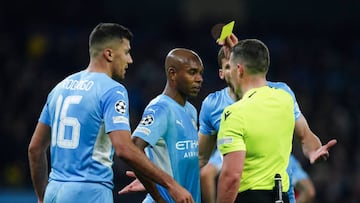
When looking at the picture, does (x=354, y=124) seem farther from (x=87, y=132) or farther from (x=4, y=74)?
(x=87, y=132)

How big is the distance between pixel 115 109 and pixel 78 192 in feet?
2.07

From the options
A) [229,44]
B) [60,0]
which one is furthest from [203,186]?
[60,0]

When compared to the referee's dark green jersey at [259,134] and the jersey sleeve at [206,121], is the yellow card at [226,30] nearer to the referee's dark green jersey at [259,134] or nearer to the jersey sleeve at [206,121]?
the jersey sleeve at [206,121]

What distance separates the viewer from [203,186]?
8.66 m

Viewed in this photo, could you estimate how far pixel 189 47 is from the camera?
17.2 metres

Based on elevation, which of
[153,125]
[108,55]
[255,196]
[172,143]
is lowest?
[255,196]

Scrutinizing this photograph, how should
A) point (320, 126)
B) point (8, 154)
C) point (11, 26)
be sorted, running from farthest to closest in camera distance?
1. point (11, 26)
2. point (320, 126)
3. point (8, 154)

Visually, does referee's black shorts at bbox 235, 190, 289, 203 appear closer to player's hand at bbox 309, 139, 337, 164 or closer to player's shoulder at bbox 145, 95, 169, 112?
player's hand at bbox 309, 139, 337, 164

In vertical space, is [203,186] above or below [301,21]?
below

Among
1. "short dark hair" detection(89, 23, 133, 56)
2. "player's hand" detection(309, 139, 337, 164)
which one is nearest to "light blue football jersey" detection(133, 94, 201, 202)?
"short dark hair" detection(89, 23, 133, 56)

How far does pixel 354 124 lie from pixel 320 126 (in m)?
0.58

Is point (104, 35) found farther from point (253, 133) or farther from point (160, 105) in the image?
point (253, 133)

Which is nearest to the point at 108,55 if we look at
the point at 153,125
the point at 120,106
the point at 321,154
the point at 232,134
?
the point at 120,106

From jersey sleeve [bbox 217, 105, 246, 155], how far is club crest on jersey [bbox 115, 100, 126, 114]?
67 centimetres
